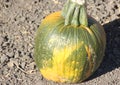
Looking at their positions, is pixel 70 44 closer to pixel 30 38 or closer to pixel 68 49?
pixel 68 49

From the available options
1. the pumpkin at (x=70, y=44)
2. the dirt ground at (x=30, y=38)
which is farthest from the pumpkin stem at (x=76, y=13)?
the dirt ground at (x=30, y=38)

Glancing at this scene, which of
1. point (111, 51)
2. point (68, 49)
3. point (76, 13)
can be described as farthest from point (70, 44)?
point (111, 51)

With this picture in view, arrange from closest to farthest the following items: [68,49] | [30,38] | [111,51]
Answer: [68,49]
[111,51]
[30,38]

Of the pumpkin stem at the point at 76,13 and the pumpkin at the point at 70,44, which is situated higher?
the pumpkin stem at the point at 76,13

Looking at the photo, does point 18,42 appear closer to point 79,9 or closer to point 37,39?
point 37,39

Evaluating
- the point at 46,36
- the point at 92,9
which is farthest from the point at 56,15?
the point at 92,9

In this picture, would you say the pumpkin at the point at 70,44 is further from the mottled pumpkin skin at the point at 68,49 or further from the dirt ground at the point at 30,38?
the dirt ground at the point at 30,38
